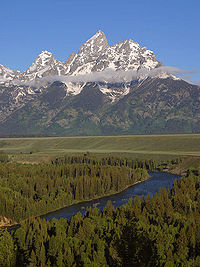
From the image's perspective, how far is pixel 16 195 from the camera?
19175cm

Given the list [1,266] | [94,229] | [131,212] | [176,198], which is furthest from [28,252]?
[176,198]

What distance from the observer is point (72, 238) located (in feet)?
362

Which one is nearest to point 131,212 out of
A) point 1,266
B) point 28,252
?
point 28,252

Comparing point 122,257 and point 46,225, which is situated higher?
point 122,257

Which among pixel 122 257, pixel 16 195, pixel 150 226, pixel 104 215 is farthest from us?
pixel 16 195

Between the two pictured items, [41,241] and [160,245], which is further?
[41,241]

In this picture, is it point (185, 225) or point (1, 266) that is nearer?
point (1, 266)

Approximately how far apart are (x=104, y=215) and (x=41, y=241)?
35388 millimetres

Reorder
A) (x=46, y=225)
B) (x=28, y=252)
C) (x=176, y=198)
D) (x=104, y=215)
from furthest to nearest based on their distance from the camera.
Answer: (x=176, y=198), (x=104, y=215), (x=46, y=225), (x=28, y=252)

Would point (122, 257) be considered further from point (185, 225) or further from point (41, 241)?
point (185, 225)

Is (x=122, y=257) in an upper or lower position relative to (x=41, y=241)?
upper

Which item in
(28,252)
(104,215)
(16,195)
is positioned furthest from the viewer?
(16,195)

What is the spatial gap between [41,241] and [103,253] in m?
25.7

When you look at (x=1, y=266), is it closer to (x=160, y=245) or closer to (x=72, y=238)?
(x=72, y=238)
